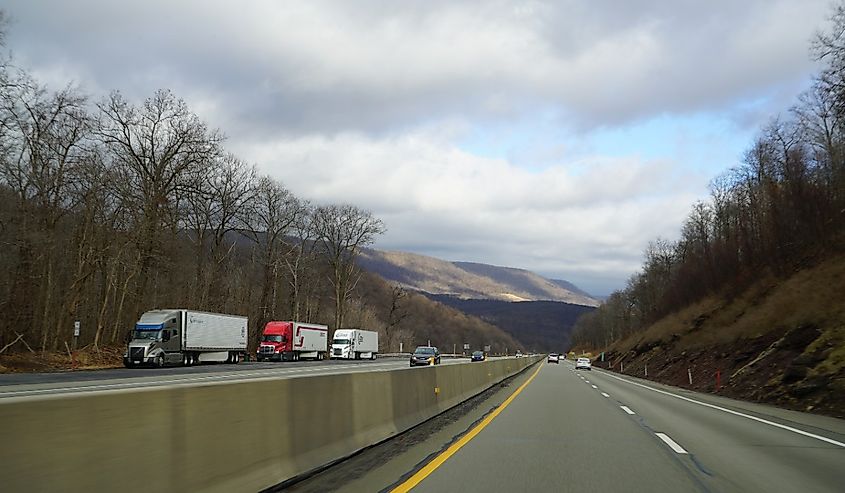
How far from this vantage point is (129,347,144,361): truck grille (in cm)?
3875

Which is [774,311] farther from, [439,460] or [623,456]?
[439,460]

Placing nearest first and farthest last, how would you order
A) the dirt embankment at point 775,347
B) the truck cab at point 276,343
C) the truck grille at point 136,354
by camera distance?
the dirt embankment at point 775,347 < the truck grille at point 136,354 < the truck cab at point 276,343

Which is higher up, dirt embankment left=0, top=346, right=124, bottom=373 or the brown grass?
the brown grass

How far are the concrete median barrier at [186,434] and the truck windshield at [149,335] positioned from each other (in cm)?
3285

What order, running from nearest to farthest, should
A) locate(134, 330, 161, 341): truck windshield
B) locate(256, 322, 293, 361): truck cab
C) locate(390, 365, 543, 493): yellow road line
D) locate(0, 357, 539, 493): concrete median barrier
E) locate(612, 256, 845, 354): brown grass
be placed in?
1. locate(0, 357, 539, 493): concrete median barrier
2. locate(390, 365, 543, 493): yellow road line
3. locate(612, 256, 845, 354): brown grass
4. locate(134, 330, 161, 341): truck windshield
5. locate(256, 322, 293, 361): truck cab

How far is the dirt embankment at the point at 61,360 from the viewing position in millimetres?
33469

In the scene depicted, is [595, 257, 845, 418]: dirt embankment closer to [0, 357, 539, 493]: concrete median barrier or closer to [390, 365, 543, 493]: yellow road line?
[390, 365, 543, 493]: yellow road line

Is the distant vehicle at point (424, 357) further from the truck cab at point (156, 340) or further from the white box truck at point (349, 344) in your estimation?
the truck cab at point (156, 340)

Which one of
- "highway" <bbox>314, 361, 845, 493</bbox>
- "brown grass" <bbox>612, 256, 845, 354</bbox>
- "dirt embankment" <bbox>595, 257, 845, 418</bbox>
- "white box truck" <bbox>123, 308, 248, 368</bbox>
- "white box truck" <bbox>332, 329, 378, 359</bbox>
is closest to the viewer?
"highway" <bbox>314, 361, 845, 493</bbox>

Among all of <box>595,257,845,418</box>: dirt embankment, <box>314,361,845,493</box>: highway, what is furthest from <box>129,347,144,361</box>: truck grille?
<box>595,257,845,418</box>: dirt embankment

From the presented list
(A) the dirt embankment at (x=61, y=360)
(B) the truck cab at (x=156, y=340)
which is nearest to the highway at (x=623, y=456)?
(A) the dirt embankment at (x=61, y=360)

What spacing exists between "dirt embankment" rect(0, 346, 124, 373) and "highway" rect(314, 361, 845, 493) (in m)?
28.4

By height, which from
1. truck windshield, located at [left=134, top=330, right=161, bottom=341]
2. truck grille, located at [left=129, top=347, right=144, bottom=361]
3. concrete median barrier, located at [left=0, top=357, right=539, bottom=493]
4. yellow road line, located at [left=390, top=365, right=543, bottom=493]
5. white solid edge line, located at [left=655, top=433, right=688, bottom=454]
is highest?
truck windshield, located at [left=134, top=330, right=161, bottom=341]

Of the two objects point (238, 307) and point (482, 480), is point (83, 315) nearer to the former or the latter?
point (238, 307)
